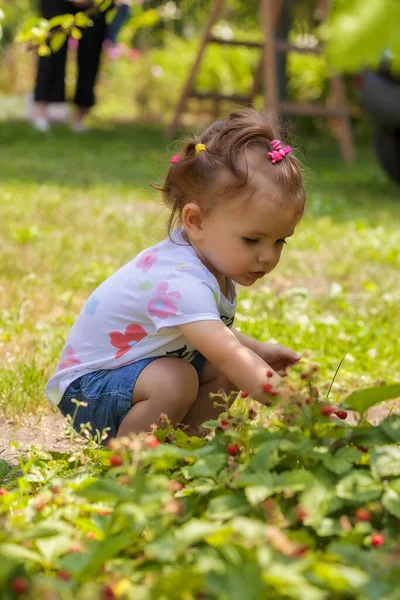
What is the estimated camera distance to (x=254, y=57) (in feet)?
43.1

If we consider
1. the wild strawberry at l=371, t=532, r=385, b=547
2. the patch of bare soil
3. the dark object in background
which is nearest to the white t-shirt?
the patch of bare soil

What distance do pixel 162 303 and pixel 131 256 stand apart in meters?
1.97

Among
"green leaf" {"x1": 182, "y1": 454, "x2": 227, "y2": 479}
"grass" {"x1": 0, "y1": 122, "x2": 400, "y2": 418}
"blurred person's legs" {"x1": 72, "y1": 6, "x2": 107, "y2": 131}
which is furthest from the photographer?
"blurred person's legs" {"x1": 72, "y1": 6, "x2": 107, "y2": 131}

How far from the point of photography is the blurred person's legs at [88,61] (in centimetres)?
846

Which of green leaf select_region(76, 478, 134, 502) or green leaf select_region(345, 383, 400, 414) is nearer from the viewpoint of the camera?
green leaf select_region(76, 478, 134, 502)

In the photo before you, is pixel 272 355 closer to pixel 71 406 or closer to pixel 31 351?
pixel 71 406

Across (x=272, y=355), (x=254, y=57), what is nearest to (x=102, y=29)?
(x=254, y=57)

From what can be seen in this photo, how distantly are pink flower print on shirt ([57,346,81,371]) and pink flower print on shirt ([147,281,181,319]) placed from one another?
259mm

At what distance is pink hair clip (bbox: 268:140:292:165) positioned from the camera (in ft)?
7.15

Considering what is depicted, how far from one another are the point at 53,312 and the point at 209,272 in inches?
51.6

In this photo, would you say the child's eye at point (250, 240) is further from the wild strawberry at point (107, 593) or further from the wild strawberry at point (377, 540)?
the wild strawberry at point (107, 593)

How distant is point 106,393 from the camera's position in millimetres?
2172

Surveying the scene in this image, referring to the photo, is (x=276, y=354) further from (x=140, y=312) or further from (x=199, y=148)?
(x=199, y=148)

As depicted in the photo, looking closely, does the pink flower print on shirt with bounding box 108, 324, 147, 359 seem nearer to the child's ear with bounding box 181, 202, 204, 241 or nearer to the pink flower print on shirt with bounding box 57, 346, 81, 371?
the pink flower print on shirt with bounding box 57, 346, 81, 371
